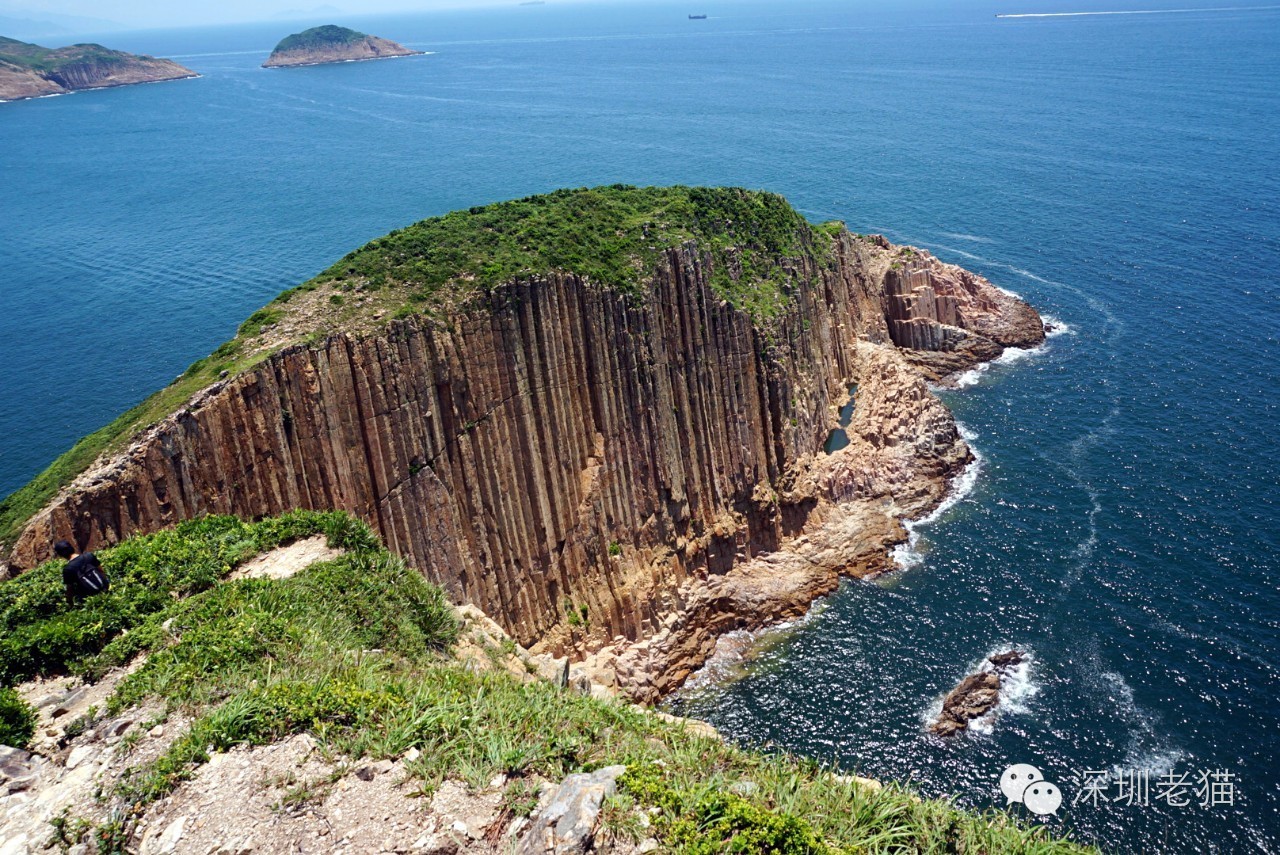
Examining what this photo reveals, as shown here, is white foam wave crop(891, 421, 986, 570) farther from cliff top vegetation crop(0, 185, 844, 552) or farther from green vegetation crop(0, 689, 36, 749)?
green vegetation crop(0, 689, 36, 749)

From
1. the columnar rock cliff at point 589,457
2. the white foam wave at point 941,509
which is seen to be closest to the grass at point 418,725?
the columnar rock cliff at point 589,457

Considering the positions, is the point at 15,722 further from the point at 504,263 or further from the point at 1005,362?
the point at 1005,362

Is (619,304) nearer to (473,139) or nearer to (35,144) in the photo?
(473,139)

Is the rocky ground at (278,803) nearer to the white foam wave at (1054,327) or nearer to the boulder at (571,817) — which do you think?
the boulder at (571,817)

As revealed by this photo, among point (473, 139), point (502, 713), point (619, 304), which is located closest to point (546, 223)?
point (619, 304)

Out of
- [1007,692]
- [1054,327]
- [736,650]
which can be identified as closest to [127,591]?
[736,650]
